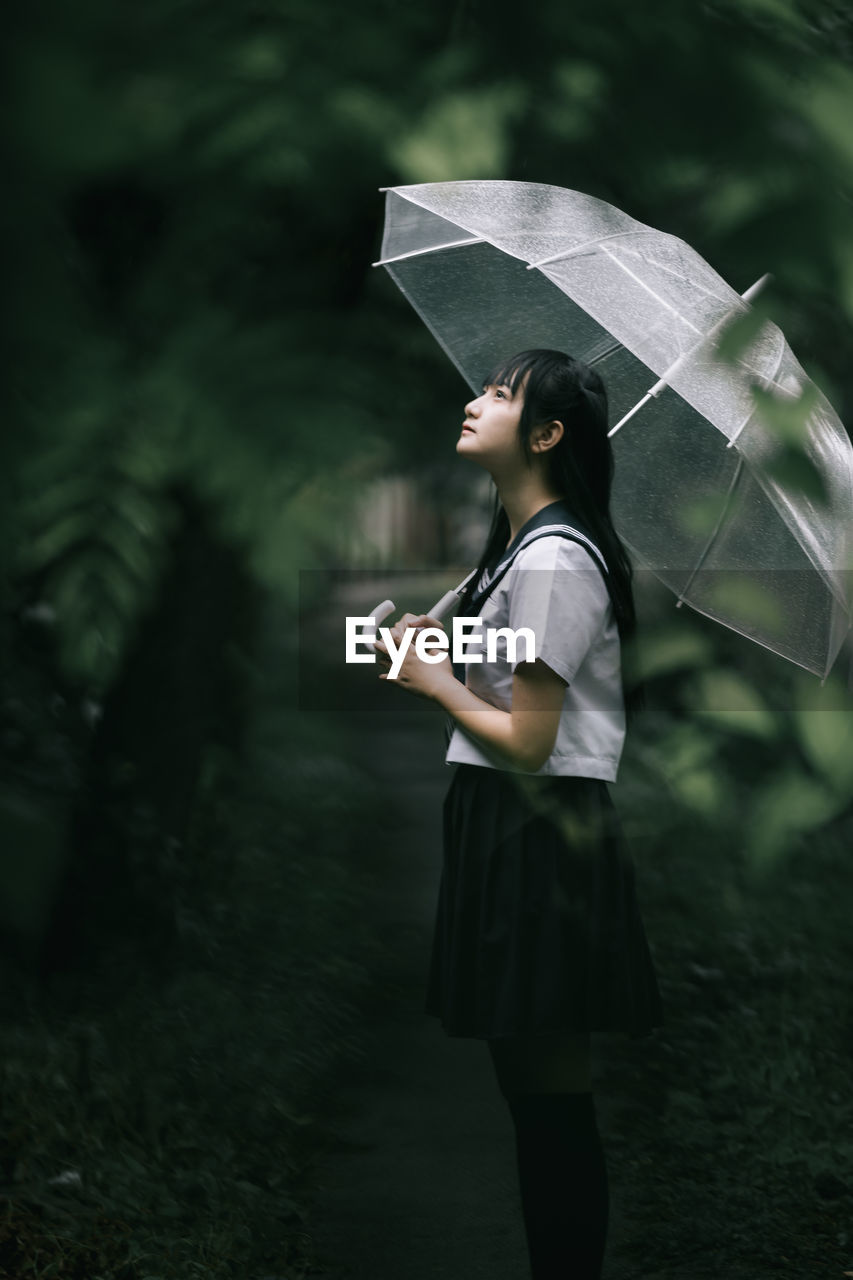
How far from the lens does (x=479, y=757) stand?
2.63 meters

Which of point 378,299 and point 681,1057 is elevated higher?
point 378,299

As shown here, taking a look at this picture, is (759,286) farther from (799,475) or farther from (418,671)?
(418,671)

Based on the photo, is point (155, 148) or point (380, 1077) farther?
point (380, 1077)

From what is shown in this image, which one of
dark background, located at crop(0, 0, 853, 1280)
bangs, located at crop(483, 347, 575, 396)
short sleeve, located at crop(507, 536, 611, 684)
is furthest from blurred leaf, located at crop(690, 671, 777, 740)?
bangs, located at crop(483, 347, 575, 396)

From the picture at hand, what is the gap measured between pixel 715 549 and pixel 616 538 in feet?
0.65

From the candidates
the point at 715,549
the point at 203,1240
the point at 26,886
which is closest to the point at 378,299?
the point at 715,549

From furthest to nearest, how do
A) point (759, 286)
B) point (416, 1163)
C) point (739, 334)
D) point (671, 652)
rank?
point (416, 1163) < point (671, 652) < point (759, 286) < point (739, 334)

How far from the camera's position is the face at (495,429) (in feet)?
8.57

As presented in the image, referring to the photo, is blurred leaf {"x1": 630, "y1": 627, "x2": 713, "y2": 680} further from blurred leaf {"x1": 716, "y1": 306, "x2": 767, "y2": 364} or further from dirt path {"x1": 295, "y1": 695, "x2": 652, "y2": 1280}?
dirt path {"x1": 295, "y1": 695, "x2": 652, "y2": 1280}

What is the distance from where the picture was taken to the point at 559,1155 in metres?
2.58

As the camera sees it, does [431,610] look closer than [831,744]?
No

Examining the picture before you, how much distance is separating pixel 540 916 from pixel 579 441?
933mm

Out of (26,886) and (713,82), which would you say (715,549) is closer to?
(713,82)

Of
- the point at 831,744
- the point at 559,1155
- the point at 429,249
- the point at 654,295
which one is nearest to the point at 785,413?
the point at 831,744
